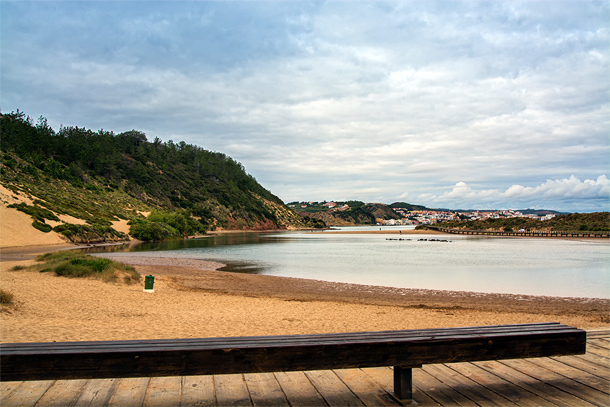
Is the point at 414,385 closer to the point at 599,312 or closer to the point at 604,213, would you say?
the point at 599,312

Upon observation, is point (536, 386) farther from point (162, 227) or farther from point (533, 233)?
point (533, 233)

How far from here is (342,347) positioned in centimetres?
343

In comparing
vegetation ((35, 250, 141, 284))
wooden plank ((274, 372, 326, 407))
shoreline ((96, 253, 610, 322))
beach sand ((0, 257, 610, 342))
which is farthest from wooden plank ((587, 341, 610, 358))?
vegetation ((35, 250, 141, 284))

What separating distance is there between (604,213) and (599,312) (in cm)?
10436

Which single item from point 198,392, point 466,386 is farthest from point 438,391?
point 198,392

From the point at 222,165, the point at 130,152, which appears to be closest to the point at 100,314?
the point at 130,152

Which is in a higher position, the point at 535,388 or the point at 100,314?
the point at 535,388

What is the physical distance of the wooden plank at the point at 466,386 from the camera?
3625mm

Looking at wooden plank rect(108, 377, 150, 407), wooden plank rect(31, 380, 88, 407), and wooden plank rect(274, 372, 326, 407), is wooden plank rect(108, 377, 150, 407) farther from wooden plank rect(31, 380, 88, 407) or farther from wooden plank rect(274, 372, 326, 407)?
wooden plank rect(274, 372, 326, 407)

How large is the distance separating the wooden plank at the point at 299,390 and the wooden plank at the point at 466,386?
1.35m

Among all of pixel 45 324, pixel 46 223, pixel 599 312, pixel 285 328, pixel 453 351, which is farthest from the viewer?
pixel 46 223

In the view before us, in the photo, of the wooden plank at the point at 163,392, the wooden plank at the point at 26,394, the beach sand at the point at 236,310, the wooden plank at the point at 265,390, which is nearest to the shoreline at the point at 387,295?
the beach sand at the point at 236,310

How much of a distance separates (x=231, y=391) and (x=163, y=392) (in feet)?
2.00

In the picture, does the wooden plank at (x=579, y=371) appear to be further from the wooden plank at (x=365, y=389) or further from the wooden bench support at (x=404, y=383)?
the wooden plank at (x=365, y=389)
